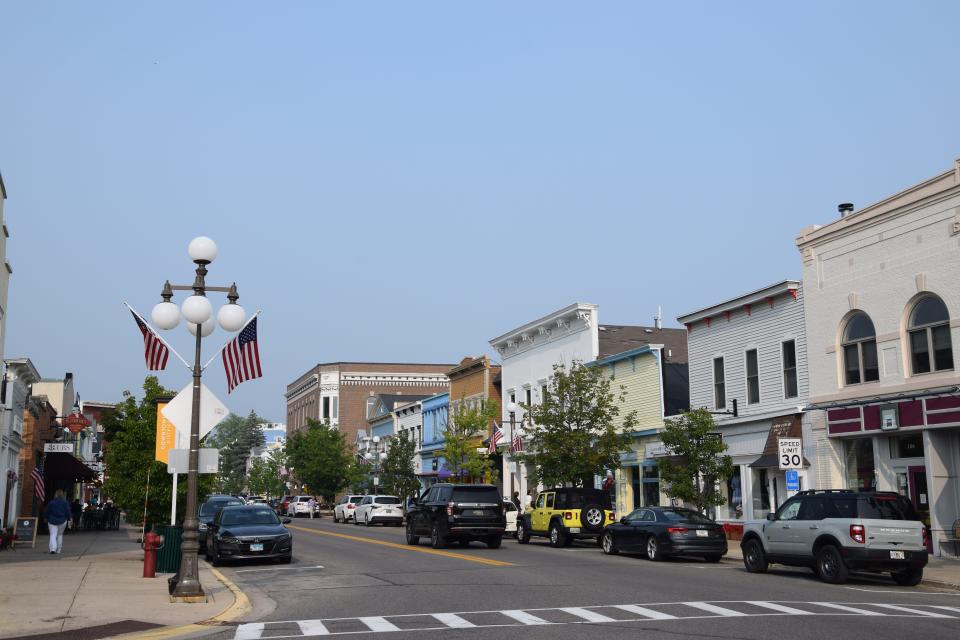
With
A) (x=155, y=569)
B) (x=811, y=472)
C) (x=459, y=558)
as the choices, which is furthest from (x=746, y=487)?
(x=155, y=569)

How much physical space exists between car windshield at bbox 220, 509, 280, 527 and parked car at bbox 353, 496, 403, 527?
26093 mm

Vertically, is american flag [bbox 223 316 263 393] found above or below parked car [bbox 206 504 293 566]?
above

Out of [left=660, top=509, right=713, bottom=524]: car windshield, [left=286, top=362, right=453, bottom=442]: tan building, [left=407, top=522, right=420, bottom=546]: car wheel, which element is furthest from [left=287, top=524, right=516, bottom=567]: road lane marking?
[left=286, top=362, right=453, bottom=442]: tan building

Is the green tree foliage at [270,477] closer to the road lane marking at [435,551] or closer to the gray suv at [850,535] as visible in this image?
the road lane marking at [435,551]

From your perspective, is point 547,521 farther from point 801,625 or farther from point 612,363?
point 801,625

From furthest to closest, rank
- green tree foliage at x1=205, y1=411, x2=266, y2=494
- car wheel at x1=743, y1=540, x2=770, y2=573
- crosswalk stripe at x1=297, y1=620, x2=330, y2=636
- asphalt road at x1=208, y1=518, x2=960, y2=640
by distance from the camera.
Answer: green tree foliage at x1=205, y1=411, x2=266, y2=494 < car wheel at x1=743, y1=540, x2=770, y2=573 < asphalt road at x1=208, y1=518, x2=960, y2=640 < crosswalk stripe at x1=297, y1=620, x2=330, y2=636

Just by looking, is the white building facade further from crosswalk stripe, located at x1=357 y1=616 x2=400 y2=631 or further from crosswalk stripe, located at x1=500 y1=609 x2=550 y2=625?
crosswalk stripe, located at x1=357 y1=616 x2=400 y2=631

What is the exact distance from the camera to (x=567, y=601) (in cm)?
1532

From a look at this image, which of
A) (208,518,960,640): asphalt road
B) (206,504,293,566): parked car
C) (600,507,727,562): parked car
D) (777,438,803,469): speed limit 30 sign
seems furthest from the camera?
(777,438,803,469): speed limit 30 sign

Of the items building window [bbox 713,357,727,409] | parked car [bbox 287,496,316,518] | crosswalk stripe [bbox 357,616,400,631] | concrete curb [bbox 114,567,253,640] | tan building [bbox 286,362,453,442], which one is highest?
tan building [bbox 286,362,453,442]

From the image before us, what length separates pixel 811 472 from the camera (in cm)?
2952

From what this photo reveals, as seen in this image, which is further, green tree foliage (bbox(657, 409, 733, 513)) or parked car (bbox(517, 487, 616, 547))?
parked car (bbox(517, 487, 616, 547))

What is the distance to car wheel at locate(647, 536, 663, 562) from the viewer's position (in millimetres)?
24623

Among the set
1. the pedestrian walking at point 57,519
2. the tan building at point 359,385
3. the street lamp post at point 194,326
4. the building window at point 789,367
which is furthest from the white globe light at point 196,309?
the tan building at point 359,385
